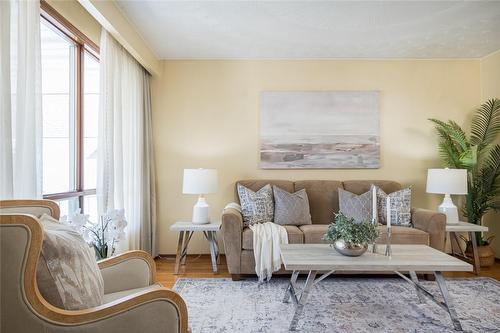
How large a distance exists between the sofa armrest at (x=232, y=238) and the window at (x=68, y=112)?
127 cm

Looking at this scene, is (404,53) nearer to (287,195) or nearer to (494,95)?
(494,95)

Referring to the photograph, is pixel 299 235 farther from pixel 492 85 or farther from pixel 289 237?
pixel 492 85

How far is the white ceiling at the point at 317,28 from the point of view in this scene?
2938mm

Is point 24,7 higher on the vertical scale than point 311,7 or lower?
lower

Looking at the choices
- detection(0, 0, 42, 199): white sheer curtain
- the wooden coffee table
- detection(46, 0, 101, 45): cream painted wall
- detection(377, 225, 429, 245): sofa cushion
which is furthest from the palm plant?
detection(0, 0, 42, 199): white sheer curtain

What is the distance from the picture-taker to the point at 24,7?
1873mm

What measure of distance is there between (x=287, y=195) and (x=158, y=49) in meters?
2.38

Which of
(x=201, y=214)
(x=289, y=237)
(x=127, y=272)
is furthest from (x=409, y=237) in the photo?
(x=127, y=272)

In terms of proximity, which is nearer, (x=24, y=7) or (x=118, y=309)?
(x=118, y=309)

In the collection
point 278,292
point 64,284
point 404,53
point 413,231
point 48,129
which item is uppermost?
point 404,53

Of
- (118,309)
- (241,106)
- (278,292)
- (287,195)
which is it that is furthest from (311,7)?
(118,309)

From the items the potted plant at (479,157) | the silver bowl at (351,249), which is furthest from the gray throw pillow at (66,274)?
the potted plant at (479,157)

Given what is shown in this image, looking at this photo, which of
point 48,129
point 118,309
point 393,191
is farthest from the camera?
point 393,191

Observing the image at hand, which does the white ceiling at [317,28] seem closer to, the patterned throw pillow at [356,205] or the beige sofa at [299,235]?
the patterned throw pillow at [356,205]
